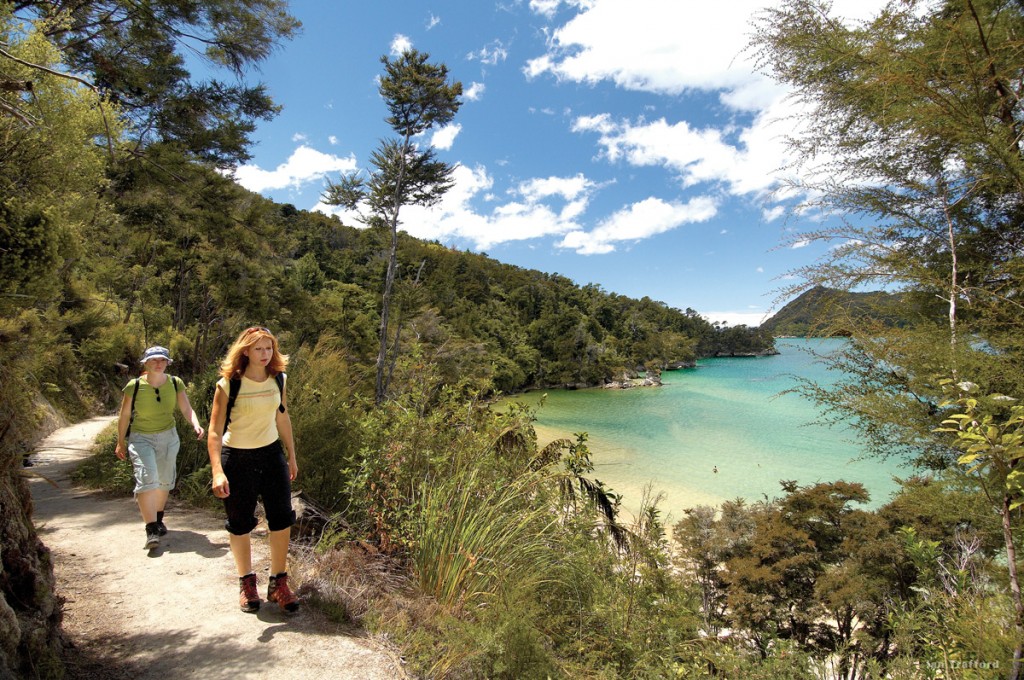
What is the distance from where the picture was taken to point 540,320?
2562 inches

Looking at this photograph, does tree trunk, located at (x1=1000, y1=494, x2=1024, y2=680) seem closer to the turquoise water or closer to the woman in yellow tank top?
the turquoise water

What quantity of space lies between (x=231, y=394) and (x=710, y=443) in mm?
31098

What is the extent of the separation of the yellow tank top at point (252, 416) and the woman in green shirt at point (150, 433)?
111cm

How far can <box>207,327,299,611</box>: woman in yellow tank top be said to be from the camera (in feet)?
7.66

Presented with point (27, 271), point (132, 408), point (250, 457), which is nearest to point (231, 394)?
point (250, 457)

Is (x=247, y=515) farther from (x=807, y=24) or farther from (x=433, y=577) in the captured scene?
(x=807, y=24)

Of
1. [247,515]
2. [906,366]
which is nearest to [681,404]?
[906,366]

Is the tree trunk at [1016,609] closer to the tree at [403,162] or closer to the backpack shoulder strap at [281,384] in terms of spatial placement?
the backpack shoulder strap at [281,384]

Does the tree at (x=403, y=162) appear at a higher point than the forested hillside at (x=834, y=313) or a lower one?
higher

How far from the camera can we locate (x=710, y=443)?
2873cm

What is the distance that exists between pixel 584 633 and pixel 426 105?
16515 mm

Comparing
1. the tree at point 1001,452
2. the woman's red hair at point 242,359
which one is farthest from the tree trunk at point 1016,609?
the woman's red hair at point 242,359

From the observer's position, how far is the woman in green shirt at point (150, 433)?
318 centimetres

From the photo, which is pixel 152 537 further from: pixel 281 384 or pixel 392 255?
pixel 392 255
